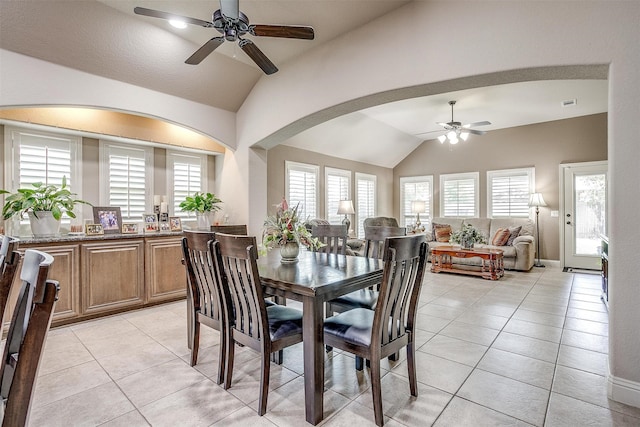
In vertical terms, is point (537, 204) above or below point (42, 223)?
above

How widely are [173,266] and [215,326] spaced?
2.29 meters

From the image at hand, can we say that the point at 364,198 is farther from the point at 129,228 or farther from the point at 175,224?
the point at 129,228

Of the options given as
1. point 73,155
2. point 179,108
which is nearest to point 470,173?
point 179,108

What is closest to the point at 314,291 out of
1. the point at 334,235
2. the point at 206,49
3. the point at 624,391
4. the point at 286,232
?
the point at 286,232

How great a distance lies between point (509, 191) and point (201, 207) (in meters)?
6.81

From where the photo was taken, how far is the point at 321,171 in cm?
714

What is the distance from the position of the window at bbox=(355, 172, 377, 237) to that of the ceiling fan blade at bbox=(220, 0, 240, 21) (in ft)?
19.9

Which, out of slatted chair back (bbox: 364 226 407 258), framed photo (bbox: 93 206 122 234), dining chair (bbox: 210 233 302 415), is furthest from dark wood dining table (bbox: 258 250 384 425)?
framed photo (bbox: 93 206 122 234)

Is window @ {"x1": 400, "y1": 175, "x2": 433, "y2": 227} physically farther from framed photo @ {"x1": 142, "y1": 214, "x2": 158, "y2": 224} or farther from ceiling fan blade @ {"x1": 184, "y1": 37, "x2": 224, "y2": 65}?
ceiling fan blade @ {"x1": 184, "y1": 37, "x2": 224, "y2": 65}

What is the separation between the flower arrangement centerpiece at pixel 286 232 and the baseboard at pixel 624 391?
7.36 ft

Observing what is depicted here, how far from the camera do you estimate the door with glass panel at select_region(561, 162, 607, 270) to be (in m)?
6.30

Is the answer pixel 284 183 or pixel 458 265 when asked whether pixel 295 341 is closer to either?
pixel 284 183

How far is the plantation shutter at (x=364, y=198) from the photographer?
8.17m

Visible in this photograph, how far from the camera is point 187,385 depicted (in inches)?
90.7
